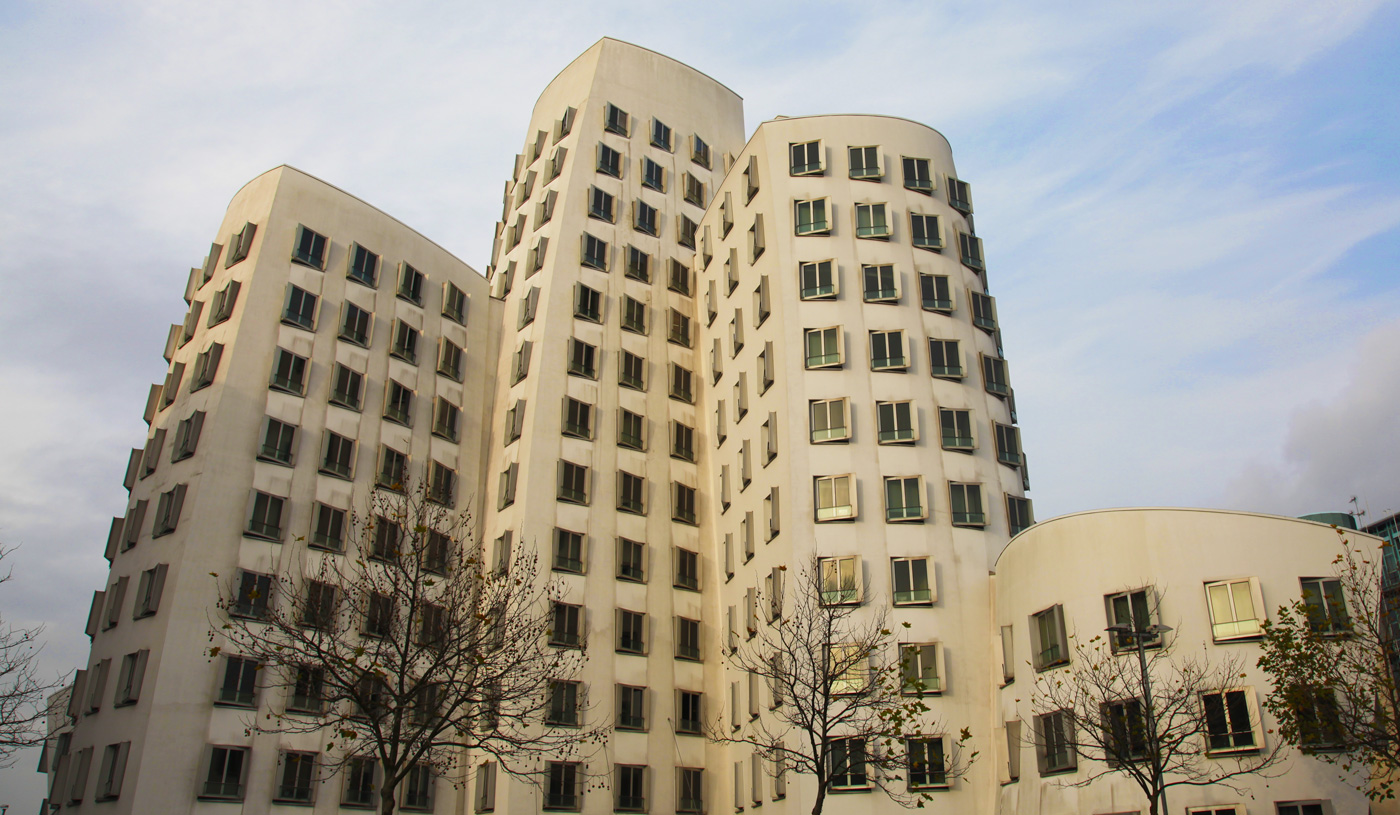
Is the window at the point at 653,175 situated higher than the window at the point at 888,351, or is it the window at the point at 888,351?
the window at the point at 653,175

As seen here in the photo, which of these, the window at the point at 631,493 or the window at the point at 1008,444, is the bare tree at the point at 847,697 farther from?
the window at the point at 1008,444

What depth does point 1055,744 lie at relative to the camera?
4175cm

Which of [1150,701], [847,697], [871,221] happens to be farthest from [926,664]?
[871,221]

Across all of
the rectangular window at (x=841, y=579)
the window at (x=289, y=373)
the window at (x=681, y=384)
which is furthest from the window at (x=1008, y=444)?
the window at (x=289, y=373)

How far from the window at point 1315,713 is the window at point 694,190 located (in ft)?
157

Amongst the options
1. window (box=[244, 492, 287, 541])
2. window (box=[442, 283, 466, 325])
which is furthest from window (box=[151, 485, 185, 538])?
window (box=[442, 283, 466, 325])

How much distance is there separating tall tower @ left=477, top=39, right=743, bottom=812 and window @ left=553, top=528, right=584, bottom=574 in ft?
0.24

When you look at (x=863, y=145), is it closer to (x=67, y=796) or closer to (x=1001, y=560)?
(x=1001, y=560)

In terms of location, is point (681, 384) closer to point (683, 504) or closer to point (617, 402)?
point (617, 402)

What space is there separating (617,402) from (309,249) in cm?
1840

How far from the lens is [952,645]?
46.8 m

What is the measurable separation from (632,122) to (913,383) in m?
30.1

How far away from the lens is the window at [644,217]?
222 feet

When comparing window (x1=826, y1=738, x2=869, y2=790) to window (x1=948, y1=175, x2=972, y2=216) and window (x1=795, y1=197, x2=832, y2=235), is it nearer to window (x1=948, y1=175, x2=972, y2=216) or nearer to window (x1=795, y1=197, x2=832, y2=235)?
window (x1=795, y1=197, x2=832, y2=235)
